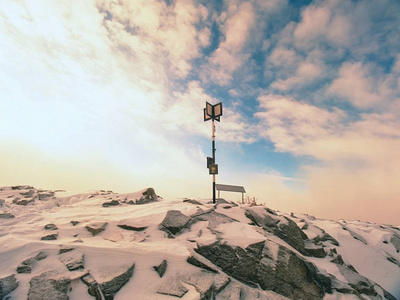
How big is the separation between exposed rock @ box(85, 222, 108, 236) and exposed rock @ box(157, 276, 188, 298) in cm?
257

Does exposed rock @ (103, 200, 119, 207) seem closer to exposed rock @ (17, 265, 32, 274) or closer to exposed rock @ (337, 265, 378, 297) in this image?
exposed rock @ (17, 265, 32, 274)

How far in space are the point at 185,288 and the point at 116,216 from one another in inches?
142

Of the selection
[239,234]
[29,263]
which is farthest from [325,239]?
[29,263]

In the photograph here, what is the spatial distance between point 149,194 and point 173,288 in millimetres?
6527

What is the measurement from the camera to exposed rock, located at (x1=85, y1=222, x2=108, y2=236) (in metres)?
5.47

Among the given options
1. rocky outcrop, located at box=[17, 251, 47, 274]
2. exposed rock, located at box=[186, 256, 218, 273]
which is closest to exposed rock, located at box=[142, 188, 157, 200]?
rocky outcrop, located at box=[17, 251, 47, 274]

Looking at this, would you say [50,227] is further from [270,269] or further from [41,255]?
[270,269]

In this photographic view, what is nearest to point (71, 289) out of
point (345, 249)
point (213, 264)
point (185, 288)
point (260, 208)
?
point (185, 288)

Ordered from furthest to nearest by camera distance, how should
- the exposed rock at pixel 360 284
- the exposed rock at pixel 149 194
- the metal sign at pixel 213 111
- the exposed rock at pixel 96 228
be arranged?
the metal sign at pixel 213 111, the exposed rock at pixel 149 194, the exposed rock at pixel 96 228, the exposed rock at pixel 360 284

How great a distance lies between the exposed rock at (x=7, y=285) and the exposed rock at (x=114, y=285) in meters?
1.33

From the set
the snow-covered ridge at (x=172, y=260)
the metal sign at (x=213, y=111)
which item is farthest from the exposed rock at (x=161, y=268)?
the metal sign at (x=213, y=111)

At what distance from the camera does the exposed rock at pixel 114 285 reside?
3531 mm

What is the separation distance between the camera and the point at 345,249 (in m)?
8.02

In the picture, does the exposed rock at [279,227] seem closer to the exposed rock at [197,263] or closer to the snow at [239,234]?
the snow at [239,234]
